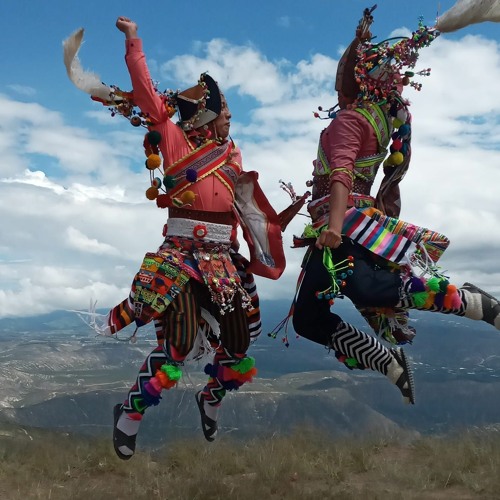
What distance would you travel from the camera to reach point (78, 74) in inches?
195

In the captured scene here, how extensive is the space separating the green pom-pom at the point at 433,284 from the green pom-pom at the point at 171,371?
2054 millimetres

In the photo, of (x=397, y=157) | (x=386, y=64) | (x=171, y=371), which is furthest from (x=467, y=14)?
(x=171, y=371)

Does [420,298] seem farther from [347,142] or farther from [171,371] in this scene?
[171,371]

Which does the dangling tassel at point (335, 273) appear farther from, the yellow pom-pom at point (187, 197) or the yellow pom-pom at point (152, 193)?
the yellow pom-pom at point (152, 193)

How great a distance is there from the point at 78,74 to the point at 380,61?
2.52 metres

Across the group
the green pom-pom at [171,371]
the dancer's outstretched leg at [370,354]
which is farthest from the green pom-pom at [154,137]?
the dancer's outstretched leg at [370,354]

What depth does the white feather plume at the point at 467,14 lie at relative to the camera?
4352 millimetres

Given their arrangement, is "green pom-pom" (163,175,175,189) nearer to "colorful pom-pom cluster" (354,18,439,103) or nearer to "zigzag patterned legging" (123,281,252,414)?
"zigzag patterned legging" (123,281,252,414)

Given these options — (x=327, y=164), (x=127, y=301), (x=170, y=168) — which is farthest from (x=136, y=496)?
(x=327, y=164)

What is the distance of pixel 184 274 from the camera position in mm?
4582

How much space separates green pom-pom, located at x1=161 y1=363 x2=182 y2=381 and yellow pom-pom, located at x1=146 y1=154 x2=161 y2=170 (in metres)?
1.61

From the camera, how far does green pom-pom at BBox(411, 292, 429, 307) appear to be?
14.1ft

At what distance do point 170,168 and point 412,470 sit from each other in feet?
17.2

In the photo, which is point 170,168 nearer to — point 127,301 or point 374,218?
point 127,301
